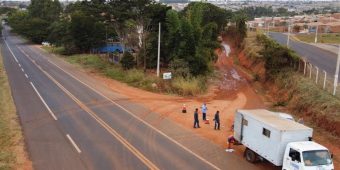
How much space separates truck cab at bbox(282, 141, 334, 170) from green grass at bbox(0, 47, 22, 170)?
12028 millimetres

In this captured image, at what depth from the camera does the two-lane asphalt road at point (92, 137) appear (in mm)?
19703

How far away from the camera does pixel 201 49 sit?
147 feet

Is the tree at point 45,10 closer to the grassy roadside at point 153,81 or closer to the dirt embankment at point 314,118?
the grassy roadside at point 153,81

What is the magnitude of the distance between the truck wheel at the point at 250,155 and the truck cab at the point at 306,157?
2.51 meters

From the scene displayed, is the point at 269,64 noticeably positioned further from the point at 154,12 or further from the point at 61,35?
the point at 61,35

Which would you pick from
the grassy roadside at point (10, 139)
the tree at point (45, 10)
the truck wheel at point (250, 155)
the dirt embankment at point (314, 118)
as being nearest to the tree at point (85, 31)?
the dirt embankment at point (314, 118)

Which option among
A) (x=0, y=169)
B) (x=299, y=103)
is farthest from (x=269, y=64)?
(x=0, y=169)

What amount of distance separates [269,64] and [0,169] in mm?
29372

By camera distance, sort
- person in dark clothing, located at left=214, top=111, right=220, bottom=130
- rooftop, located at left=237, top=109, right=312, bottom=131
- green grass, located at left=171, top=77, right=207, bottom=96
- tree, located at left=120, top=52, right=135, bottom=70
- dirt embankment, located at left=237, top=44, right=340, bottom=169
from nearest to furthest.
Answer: rooftop, located at left=237, top=109, right=312, bottom=131, dirt embankment, located at left=237, top=44, right=340, bottom=169, person in dark clothing, located at left=214, top=111, right=220, bottom=130, green grass, located at left=171, top=77, right=207, bottom=96, tree, located at left=120, top=52, right=135, bottom=70

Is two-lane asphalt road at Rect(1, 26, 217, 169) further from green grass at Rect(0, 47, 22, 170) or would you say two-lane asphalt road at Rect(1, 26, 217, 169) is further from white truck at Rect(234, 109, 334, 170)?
white truck at Rect(234, 109, 334, 170)

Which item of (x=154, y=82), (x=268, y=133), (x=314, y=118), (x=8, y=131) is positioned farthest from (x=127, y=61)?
(x=268, y=133)

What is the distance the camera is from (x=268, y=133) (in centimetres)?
1828

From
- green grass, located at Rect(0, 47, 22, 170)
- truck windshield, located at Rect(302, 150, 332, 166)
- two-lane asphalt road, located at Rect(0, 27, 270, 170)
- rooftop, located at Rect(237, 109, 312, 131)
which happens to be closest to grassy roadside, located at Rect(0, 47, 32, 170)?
green grass, located at Rect(0, 47, 22, 170)

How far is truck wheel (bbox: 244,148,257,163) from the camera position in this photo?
19828 mm
